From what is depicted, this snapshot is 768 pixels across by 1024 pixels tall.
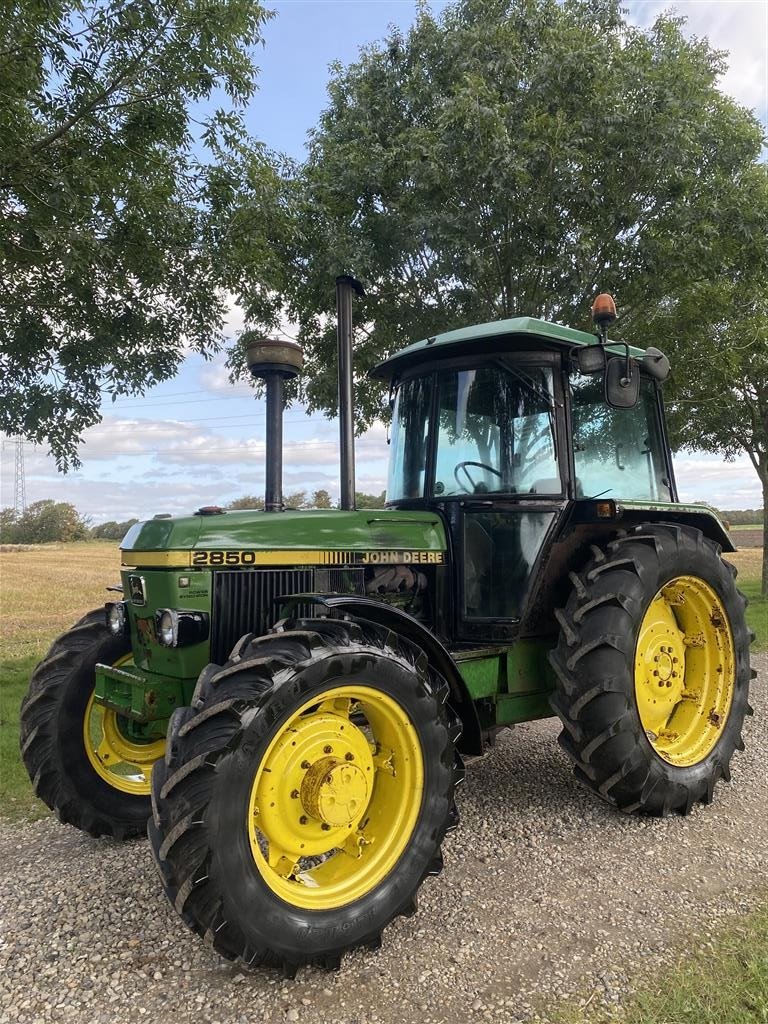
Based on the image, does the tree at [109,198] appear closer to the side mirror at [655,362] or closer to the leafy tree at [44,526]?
the side mirror at [655,362]

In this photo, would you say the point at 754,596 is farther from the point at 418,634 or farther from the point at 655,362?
the point at 418,634

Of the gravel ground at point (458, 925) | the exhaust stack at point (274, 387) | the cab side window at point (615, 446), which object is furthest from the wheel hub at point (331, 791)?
the cab side window at point (615, 446)

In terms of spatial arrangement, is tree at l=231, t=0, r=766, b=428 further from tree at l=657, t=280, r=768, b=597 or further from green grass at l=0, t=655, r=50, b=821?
green grass at l=0, t=655, r=50, b=821

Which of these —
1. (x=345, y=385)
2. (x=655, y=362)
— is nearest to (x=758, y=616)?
(x=655, y=362)

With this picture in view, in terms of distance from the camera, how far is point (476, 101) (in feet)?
23.7

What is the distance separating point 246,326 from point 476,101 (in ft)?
12.2

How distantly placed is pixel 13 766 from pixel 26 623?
765 cm

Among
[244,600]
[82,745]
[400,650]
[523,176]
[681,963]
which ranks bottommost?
[681,963]

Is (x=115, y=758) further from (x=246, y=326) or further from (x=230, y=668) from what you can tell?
(x=246, y=326)

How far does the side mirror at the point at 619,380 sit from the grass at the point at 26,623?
3815mm


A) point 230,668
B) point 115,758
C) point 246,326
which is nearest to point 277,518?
point 230,668

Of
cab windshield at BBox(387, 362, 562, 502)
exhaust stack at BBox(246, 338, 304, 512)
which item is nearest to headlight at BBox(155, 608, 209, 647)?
exhaust stack at BBox(246, 338, 304, 512)

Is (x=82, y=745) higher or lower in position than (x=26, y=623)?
higher

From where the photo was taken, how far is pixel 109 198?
5.73 meters
